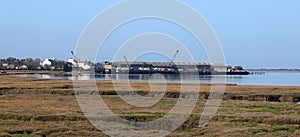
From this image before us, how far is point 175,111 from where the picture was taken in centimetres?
2981

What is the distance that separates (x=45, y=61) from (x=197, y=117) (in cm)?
17764

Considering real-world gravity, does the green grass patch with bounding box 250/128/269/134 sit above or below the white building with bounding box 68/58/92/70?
below

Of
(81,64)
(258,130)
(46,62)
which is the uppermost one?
(46,62)

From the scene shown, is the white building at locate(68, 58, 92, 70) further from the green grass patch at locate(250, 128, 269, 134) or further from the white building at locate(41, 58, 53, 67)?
the green grass patch at locate(250, 128, 269, 134)

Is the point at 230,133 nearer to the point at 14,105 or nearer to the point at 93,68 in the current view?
the point at 14,105

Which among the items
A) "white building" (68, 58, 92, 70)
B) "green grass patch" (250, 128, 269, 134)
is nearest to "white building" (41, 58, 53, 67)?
"white building" (68, 58, 92, 70)

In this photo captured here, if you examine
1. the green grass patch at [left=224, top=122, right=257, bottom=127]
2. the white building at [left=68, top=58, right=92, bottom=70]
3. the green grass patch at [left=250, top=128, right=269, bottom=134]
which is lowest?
the green grass patch at [left=250, top=128, right=269, bottom=134]

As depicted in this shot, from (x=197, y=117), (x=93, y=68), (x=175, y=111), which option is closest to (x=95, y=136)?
(x=197, y=117)

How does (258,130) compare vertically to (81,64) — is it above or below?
below

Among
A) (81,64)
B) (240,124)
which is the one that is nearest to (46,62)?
(81,64)

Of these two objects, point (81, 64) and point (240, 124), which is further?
point (81, 64)

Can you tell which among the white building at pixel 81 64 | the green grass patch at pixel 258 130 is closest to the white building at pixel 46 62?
the white building at pixel 81 64

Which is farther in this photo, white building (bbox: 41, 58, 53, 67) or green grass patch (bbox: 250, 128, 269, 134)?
white building (bbox: 41, 58, 53, 67)

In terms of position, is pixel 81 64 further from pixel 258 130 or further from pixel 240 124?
pixel 258 130
